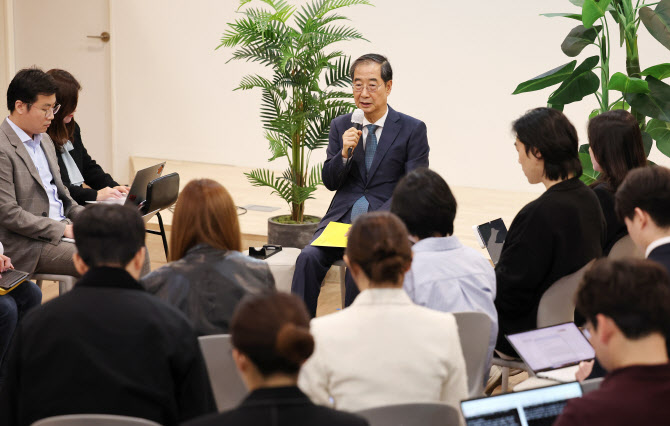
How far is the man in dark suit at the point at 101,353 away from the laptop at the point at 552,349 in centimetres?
105

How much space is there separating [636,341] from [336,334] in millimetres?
686

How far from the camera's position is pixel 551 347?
8.04 ft

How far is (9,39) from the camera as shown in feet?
26.3

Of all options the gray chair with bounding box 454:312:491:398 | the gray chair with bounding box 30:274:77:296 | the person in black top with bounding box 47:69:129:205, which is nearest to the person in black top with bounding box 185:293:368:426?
the gray chair with bounding box 454:312:491:398

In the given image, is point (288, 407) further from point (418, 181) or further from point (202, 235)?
point (418, 181)

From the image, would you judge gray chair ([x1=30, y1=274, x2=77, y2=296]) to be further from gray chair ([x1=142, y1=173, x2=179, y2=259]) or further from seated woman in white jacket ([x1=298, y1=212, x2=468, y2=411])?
seated woman in white jacket ([x1=298, y1=212, x2=468, y2=411])

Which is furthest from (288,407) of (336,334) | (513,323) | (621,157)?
(621,157)

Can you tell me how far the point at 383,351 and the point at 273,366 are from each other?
1.61ft

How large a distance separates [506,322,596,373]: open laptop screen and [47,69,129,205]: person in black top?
8.89ft

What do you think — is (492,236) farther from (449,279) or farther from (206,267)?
(206,267)

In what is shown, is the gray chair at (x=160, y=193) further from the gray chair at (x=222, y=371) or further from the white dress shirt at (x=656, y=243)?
the white dress shirt at (x=656, y=243)

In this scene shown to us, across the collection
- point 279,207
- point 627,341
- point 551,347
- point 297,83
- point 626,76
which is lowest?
point 279,207

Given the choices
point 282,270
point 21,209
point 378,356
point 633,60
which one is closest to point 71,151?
point 21,209

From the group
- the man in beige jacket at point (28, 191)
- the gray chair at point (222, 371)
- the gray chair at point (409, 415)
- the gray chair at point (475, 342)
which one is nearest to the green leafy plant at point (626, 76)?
the gray chair at point (475, 342)
